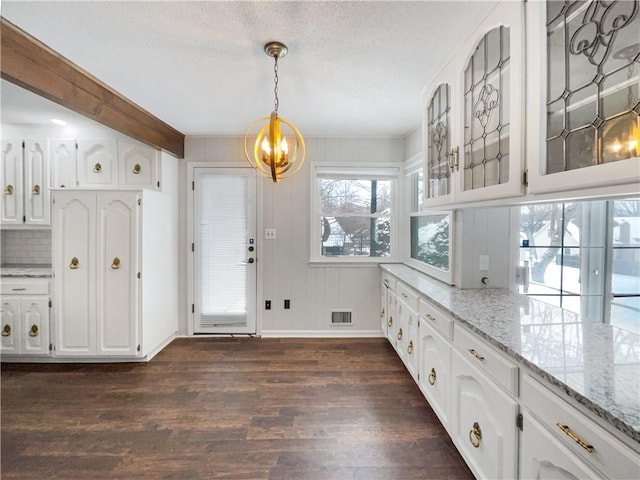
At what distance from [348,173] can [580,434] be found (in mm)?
3189

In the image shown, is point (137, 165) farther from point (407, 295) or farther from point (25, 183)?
point (407, 295)

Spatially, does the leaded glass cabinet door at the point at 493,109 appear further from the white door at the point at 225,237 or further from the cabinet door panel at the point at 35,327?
the cabinet door panel at the point at 35,327

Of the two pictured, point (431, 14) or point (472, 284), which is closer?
point (431, 14)

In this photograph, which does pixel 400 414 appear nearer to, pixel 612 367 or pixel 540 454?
pixel 540 454

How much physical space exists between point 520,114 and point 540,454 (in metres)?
1.32

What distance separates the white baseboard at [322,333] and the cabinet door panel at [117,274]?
1.44 metres

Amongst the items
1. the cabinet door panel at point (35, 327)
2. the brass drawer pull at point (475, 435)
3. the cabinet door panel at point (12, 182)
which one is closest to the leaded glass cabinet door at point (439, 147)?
the brass drawer pull at point (475, 435)

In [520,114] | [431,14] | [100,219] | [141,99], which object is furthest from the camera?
[100,219]

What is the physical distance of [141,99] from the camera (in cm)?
264

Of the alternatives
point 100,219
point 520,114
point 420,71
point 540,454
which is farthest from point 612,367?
point 100,219

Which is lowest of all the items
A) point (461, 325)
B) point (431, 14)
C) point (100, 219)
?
point (461, 325)

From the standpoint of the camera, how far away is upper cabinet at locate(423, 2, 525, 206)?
1356 millimetres

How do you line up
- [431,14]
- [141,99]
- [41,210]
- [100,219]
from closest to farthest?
[431,14] → [141,99] → [100,219] → [41,210]

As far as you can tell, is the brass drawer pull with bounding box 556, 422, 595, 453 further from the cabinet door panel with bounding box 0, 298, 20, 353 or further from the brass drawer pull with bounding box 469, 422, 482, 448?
the cabinet door panel with bounding box 0, 298, 20, 353
